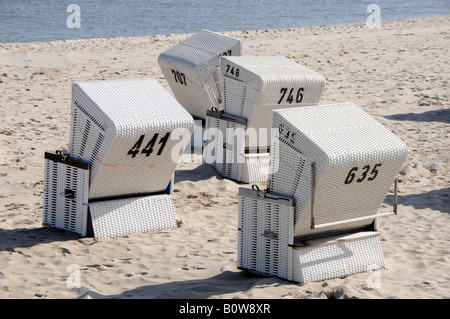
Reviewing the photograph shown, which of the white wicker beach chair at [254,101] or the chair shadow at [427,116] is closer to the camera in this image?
the white wicker beach chair at [254,101]

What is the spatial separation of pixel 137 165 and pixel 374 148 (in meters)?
2.40

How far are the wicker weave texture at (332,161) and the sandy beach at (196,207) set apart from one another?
0.60 meters

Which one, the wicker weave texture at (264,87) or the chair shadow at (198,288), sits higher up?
the wicker weave texture at (264,87)

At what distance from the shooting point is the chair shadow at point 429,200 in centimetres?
855

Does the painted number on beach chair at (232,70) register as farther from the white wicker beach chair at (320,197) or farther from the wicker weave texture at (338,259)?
the wicker weave texture at (338,259)

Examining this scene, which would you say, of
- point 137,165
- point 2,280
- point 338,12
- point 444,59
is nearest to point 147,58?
point 444,59

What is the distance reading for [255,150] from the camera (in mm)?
9781

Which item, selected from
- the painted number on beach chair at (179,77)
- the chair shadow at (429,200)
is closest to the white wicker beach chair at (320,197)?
the chair shadow at (429,200)

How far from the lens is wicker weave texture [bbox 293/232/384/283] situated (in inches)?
241

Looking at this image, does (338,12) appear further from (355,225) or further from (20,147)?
(355,225)

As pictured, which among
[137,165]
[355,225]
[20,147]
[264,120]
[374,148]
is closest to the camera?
[374,148]

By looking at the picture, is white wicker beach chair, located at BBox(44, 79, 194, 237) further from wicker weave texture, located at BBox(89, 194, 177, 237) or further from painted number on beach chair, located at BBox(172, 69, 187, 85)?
painted number on beach chair, located at BBox(172, 69, 187, 85)

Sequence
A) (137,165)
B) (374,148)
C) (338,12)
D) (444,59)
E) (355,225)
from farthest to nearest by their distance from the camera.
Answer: (338,12) < (444,59) < (137,165) < (355,225) < (374,148)

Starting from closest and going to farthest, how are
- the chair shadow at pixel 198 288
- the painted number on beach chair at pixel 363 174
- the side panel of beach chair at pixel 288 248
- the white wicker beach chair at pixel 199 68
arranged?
the chair shadow at pixel 198 288 → the painted number on beach chair at pixel 363 174 → the side panel of beach chair at pixel 288 248 → the white wicker beach chair at pixel 199 68
